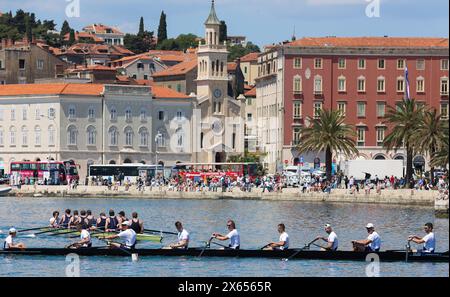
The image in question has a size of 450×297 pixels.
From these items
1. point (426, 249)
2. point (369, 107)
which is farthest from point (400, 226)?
point (369, 107)

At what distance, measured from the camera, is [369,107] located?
14338 centimetres

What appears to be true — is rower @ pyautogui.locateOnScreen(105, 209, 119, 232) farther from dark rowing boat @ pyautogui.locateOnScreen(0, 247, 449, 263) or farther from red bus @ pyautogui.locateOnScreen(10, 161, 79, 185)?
red bus @ pyautogui.locateOnScreen(10, 161, 79, 185)

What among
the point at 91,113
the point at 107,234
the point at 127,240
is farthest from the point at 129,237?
the point at 91,113

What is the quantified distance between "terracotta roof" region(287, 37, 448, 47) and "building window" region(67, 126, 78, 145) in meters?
25.7

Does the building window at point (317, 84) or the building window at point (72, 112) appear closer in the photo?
the building window at point (317, 84)

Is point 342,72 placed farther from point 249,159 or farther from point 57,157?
point 57,157

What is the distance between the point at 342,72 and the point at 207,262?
97.2m

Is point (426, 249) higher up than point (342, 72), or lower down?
lower down

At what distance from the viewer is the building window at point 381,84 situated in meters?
143

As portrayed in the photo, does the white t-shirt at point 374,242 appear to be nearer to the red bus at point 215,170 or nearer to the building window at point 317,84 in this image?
the red bus at point 215,170

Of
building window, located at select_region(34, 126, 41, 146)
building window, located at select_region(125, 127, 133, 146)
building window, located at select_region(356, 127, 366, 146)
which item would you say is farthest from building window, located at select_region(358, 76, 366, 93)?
building window, located at select_region(34, 126, 41, 146)

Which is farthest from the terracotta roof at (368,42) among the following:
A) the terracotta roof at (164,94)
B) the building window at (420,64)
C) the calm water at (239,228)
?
the calm water at (239,228)

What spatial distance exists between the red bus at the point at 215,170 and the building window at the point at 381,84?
1521cm

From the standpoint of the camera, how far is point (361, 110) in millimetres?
143375
